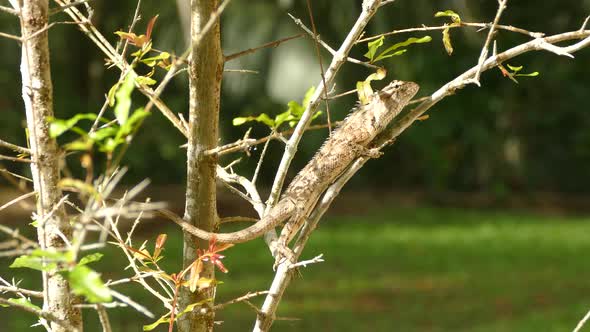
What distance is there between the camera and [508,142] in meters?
13.5

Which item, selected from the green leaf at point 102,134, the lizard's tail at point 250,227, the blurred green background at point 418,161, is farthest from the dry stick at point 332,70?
the blurred green background at point 418,161

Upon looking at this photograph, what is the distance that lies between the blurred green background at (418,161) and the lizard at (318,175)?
4.97 metres

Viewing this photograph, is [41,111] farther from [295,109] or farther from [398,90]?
[398,90]

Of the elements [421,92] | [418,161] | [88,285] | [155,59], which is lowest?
[88,285]

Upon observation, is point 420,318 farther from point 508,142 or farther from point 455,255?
point 508,142

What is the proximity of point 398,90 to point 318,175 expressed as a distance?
0.60 meters

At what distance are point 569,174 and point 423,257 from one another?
6.05 metres

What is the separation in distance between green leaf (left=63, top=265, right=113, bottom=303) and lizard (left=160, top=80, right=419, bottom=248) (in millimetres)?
371

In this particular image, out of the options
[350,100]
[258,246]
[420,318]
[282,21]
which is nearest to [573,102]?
[350,100]

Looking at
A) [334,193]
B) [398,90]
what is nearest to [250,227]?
[334,193]

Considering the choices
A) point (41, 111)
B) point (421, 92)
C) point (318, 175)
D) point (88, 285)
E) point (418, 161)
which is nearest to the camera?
point (88, 285)

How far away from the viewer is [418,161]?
1350cm

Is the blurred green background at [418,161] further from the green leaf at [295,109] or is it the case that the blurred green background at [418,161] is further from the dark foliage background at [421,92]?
the green leaf at [295,109]

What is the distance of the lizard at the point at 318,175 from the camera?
1346 millimetres
